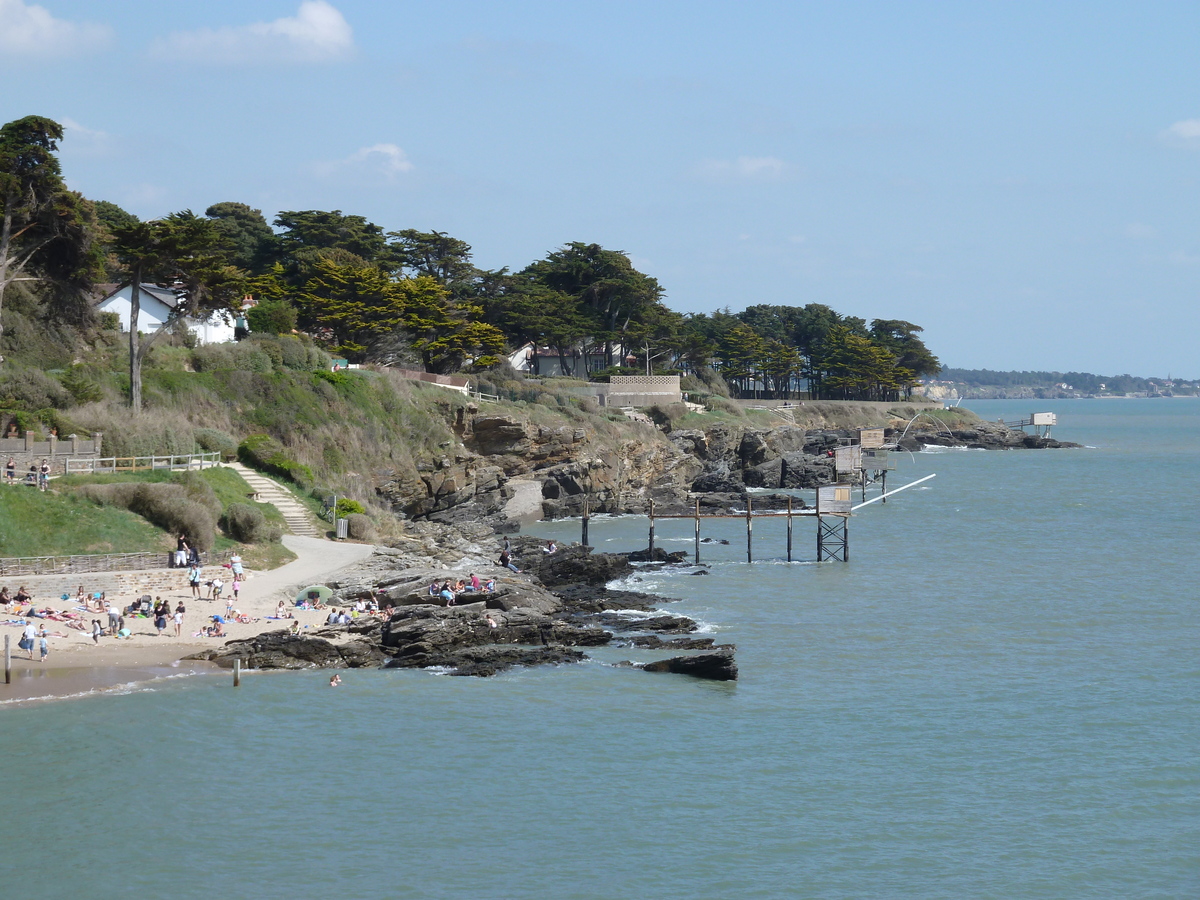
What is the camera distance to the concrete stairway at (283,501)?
45750mm

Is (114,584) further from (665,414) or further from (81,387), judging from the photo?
(665,414)

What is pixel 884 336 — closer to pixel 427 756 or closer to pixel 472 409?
pixel 472 409

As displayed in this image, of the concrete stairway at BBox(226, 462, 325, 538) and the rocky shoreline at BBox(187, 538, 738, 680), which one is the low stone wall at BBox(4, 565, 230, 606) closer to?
the rocky shoreline at BBox(187, 538, 738, 680)

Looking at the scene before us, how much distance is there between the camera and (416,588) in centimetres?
3722

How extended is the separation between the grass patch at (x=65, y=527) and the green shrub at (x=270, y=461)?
12109 millimetres

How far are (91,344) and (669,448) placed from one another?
40.0 meters

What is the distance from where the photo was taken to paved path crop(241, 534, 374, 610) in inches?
1423

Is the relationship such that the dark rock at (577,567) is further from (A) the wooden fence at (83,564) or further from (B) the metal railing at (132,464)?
(A) the wooden fence at (83,564)

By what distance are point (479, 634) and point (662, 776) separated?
35.7 ft

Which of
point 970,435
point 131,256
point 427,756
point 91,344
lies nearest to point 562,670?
point 427,756

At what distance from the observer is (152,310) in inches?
2410

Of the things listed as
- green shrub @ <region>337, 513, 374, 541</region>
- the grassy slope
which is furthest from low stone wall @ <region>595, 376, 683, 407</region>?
the grassy slope

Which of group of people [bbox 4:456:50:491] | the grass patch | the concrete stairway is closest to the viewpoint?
the grass patch

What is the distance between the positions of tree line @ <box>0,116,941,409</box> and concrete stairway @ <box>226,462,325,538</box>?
5966 millimetres
